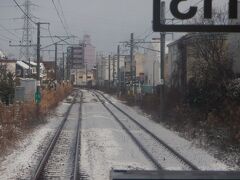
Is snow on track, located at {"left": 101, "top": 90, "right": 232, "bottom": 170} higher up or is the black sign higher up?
the black sign

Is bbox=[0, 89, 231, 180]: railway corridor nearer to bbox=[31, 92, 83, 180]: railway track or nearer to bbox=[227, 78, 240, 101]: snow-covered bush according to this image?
bbox=[31, 92, 83, 180]: railway track

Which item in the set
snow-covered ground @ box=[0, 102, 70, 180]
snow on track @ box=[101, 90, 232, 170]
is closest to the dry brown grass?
snow-covered ground @ box=[0, 102, 70, 180]

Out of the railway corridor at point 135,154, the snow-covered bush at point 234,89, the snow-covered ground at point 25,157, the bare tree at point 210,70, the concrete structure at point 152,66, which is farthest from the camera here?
the concrete structure at point 152,66

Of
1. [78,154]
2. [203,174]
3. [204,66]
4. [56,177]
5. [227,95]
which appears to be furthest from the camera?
[204,66]

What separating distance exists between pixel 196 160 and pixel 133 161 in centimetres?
196

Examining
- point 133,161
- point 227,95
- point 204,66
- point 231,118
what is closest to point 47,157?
point 133,161

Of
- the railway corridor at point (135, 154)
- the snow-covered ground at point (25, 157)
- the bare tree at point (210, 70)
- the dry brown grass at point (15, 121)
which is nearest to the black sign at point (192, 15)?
the railway corridor at point (135, 154)

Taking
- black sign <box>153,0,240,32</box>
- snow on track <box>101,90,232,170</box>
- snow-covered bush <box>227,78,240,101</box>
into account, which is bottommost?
snow on track <box>101,90,232,170</box>

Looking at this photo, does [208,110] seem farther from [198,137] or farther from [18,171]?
[18,171]

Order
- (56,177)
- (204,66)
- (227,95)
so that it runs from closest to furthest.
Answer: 1. (56,177)
2. (227,95)
3. (204,66)

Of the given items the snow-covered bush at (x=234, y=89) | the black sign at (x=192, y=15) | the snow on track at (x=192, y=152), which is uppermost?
the black sign at (x=192, y=15)

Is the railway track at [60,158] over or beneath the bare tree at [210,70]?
beneath

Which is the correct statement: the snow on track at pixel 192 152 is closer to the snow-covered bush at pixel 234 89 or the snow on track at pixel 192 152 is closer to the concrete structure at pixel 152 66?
the snow-covered bush at pixel 234 89

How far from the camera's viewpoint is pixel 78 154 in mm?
19828
